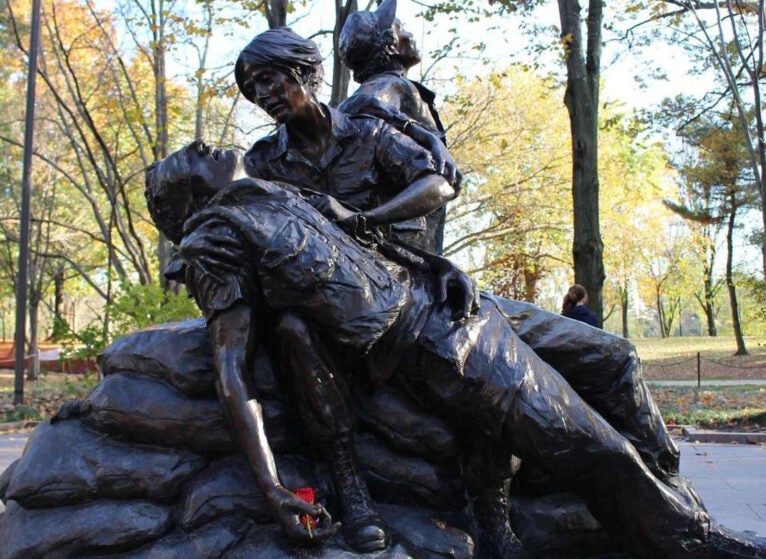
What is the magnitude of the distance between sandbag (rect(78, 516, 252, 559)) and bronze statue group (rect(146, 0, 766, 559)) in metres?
0.25

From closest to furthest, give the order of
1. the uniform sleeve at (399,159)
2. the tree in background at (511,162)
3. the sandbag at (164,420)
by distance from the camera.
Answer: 1. the sandbag at (164,420)
2. the uniform sleeve at (399,159)
3. the tree in background at (511,162)

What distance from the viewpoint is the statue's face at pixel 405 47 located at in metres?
4.38

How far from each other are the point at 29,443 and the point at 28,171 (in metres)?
9.56

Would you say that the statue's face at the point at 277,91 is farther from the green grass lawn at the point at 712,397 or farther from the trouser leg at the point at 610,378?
the green grass lawn at the point at 712,397

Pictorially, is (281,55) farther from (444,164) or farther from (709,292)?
(709,292)

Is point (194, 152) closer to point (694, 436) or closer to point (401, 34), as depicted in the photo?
point (401, 34)

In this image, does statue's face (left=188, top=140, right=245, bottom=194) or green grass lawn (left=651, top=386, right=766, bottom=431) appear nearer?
statue's face (left=188, top=140, right=245, bottom=194)

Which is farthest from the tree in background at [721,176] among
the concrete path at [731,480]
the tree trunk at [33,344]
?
the tree trunk at [33,344]

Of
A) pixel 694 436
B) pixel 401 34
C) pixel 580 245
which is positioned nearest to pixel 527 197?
pixel 580 245

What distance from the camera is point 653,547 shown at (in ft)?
9.37

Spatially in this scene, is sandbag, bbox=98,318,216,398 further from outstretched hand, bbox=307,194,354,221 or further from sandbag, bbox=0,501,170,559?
outstretched hand, bbox=307,194,354,221

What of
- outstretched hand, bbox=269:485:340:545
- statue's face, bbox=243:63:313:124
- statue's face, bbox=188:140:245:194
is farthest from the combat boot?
statue's face, bbox=243:63:313:124

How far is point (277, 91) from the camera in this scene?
2982 mm

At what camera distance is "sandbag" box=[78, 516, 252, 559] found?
99.5 inches
